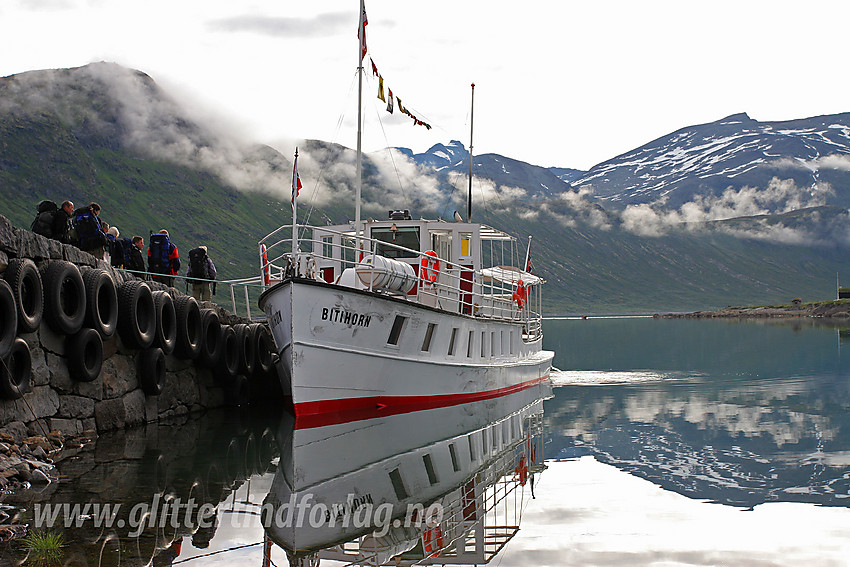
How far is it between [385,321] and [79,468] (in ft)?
27.6

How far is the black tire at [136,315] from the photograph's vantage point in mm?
19000

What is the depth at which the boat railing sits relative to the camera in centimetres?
2094

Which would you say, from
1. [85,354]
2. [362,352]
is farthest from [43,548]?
[362,352]

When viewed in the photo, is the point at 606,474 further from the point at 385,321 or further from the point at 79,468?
the point at 79,468

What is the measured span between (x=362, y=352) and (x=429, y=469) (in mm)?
5596

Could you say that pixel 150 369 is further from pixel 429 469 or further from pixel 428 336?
pixel 429 469

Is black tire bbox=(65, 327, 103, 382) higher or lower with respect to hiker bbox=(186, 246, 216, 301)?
lower

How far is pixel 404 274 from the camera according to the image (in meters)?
21.6

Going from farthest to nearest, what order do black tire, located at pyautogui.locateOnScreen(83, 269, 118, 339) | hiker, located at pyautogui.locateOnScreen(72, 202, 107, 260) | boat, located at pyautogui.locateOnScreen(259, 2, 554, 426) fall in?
hiker, located at pyautogui.locateOnScreen(72, 202, 107, 260)
boat, located at pyautogui.locateOnScreen(259, 2, 554, 426)
black tire, located at pyautogui.locateOnScreen(83, 269, 118, 339)

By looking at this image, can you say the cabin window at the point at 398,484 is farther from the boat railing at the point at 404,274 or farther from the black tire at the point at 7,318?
the black tire at the point at 7,318

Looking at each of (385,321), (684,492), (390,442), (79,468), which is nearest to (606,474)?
(684,492)

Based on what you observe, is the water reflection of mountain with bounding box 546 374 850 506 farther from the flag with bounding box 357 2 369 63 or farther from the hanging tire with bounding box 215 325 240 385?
the flag with bounding box 357 2 369 63

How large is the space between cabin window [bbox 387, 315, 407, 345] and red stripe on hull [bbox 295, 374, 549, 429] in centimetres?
142

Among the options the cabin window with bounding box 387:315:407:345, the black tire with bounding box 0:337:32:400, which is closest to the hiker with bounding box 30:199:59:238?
the black tire with bounding box 0:337:32:400
